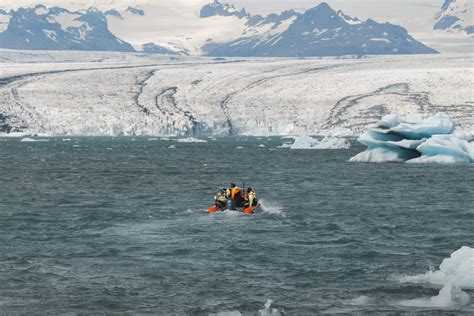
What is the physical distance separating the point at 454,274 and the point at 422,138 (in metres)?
44.6

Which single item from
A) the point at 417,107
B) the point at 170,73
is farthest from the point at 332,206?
the point at 170,73

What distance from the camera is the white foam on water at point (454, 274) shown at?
20.7 m

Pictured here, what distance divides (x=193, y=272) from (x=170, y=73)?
138 m

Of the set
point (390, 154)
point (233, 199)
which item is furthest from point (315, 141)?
point (233, 199)

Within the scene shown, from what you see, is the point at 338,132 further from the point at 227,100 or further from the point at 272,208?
the point at 272,208

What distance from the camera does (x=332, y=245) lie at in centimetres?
2650

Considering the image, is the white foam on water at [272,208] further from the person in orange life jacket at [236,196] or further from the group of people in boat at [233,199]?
the person in orange life jacket at [236,196]

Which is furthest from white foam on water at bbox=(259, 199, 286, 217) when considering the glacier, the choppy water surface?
the glacier

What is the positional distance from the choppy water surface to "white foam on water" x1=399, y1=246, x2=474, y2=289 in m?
0.38

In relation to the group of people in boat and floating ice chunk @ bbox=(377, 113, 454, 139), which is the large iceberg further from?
the group of people in boat

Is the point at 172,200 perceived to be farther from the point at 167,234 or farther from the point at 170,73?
the point at 170,73

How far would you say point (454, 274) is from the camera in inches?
837

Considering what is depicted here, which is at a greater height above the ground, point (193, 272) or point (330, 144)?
point (193, 272)

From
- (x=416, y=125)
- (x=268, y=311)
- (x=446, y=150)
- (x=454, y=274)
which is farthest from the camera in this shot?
(x=446, y=150)
